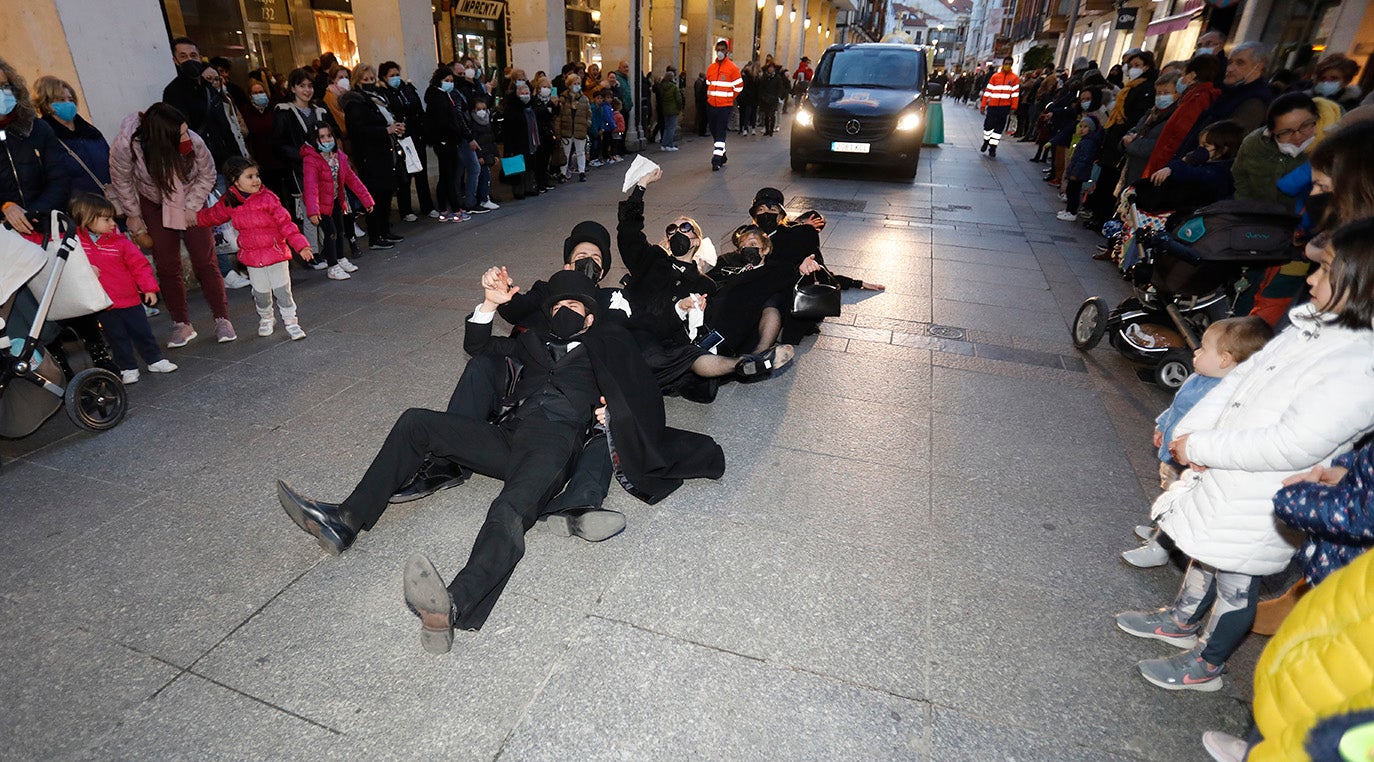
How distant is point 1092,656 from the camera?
2.53 metres

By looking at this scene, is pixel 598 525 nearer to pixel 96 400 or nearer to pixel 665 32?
pixel 96 400

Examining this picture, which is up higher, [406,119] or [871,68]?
[871,68]

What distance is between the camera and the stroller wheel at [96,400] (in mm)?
3756

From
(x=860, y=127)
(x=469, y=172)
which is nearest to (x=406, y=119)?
(x=469, y=172)

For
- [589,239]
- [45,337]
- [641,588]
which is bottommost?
[641,588]

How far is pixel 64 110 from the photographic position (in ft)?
16.3

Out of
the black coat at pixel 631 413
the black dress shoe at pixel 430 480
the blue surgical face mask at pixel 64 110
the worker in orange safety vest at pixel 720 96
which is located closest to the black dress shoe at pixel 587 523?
the black coat at pixel 631 413

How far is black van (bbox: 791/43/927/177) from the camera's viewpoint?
1198cm

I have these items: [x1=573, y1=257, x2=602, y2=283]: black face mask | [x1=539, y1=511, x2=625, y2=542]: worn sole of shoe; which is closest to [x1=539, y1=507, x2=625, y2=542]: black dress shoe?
[x1=539, y1=511, x2=625, y2=542]: worn sole of shoe

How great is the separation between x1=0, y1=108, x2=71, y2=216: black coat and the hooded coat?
6.39 metres

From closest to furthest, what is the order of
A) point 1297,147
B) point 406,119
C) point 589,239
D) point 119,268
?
point 589,239, point 119,268, point 1297,147, point 406,119

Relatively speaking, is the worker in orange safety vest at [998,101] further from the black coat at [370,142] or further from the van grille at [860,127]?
the black coat at [370,142]

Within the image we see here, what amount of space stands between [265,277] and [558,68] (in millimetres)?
10212

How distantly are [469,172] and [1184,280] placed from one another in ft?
28.9
